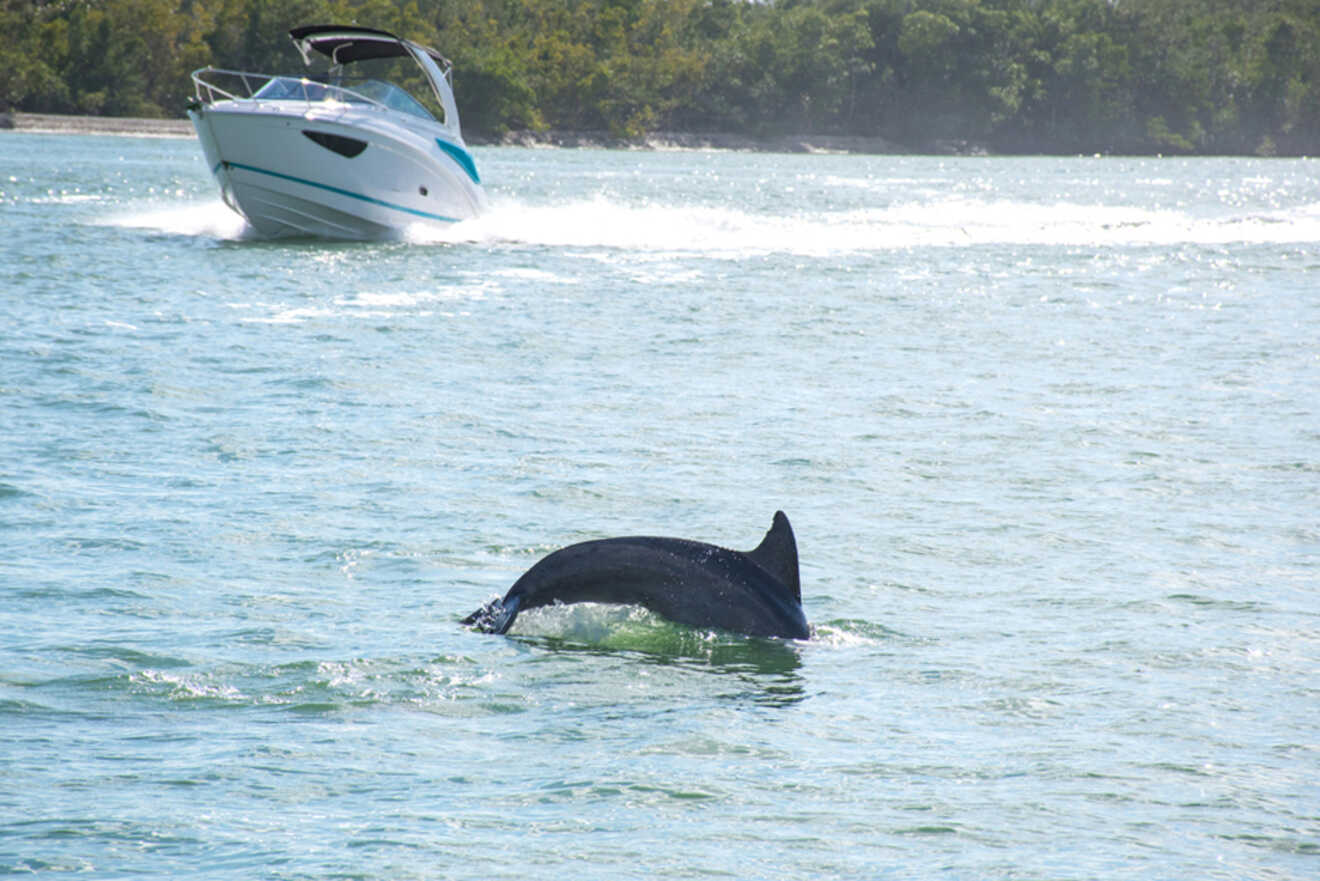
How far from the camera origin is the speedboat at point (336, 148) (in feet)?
90.0

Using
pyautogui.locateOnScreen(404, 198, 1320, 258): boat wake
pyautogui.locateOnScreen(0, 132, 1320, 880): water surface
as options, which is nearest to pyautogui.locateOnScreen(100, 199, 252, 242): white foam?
pyautogui.locateOnScreen(404, 198, 1320, 258): boat wake

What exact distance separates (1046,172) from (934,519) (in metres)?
93.3

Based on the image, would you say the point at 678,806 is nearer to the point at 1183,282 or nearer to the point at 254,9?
the point at 1183,282

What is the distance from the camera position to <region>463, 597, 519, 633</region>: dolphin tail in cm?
724

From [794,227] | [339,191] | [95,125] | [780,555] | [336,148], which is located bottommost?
[780,555]

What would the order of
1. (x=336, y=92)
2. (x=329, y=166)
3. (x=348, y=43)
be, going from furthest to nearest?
(x=348, y=43), (x=336, y=92), (x=329, y=166)

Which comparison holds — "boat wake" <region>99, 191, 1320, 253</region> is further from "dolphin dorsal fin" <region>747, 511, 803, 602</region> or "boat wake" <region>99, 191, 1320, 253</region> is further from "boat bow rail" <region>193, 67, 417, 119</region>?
"dolphin dorsal fin" <region>747, 511, 803, 602</region>

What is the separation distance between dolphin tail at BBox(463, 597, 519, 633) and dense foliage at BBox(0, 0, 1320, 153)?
377 ft

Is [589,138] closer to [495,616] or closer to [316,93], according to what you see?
[316,93]

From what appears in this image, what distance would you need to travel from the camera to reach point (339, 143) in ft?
91.3

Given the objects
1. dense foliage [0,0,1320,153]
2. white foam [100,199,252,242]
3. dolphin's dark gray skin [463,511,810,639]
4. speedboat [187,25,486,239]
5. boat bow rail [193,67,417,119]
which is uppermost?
dense foliage [0,0,1320,153]

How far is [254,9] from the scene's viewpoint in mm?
107188

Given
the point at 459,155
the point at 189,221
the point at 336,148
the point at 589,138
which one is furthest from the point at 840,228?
the point at 589,138

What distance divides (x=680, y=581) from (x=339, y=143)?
2228cm
